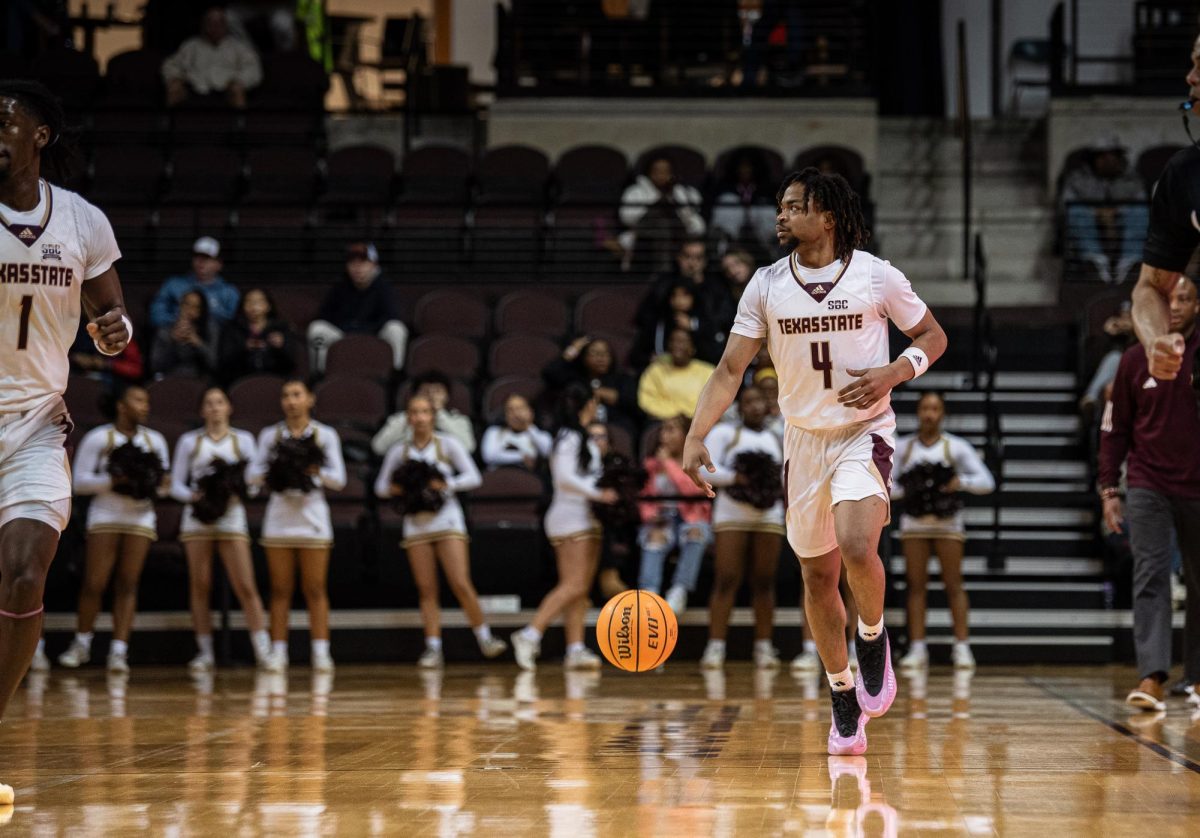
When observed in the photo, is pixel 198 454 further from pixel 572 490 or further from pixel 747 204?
pixel 747 204

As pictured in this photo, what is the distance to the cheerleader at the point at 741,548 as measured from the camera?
1182 centimetres

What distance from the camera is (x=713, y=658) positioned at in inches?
467

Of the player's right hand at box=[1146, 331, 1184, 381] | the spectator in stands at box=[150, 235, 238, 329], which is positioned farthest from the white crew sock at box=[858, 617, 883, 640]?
the spectator in stands at box=[150, 235, 238, 329]

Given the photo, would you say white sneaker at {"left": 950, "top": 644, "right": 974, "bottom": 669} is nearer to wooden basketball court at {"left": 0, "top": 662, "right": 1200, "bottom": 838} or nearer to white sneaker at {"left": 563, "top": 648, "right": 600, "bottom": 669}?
wooden basketball court at {"left": 0, "top": 662, "right": 1200, "bottom": 838}

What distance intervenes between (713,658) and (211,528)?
3858 millimetres

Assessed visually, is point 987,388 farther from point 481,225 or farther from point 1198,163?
point 1198,163

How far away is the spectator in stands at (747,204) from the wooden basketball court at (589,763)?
6.35 metres

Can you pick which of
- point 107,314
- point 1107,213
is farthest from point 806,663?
point 107,314

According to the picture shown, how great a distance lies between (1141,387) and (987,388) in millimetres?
4538

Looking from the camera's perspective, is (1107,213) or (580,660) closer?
(580,660)

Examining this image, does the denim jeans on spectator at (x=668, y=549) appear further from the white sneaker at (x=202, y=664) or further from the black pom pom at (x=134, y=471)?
the black pom pom at (x=134, y=471)

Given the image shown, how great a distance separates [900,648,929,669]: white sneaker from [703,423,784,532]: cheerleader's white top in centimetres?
130

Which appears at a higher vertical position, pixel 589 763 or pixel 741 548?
pixel 741 548

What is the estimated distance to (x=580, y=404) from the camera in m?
12.0
